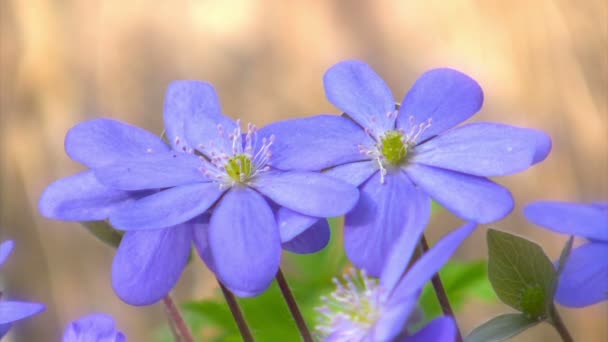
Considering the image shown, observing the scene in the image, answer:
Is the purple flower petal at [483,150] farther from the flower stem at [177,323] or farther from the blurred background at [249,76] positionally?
the blurred background at [249,76]

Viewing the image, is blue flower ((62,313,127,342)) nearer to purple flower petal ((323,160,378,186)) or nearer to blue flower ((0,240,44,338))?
blue flower ((0,240,44,338))

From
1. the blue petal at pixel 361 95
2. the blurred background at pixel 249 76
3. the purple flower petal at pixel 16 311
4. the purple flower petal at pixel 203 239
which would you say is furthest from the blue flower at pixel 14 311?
the blurred background at pixel 249 76

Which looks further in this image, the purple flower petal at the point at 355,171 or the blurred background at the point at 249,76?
the blurred background at the point at 249,76

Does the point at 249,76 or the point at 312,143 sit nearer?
the point at 312,143

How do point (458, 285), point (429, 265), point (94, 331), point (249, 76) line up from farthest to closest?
1. point (249, 76)
2. point (458, 285)
3. point (94, 331)
4. point (429, 265)

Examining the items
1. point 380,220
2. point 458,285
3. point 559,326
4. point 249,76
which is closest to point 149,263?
point 380,220

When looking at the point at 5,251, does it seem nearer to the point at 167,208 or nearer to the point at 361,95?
the point at 167,208

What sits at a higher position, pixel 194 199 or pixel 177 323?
pixel 194 199

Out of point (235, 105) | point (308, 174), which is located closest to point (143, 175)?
point (308, 174)
